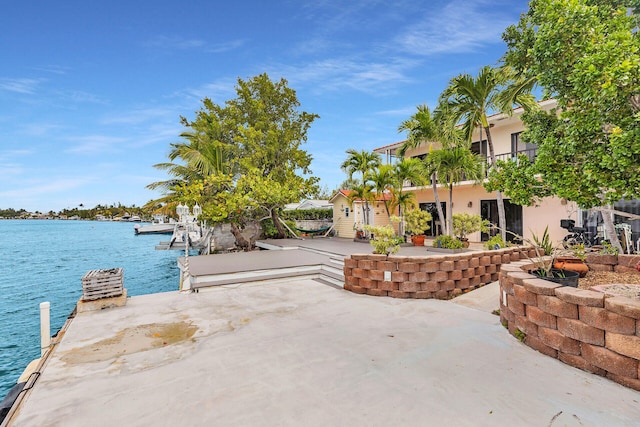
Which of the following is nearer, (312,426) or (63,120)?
(312,426)

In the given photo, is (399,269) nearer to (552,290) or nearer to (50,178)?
(552,290)

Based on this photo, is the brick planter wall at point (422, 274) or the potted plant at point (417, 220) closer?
the brick planter wall at point (422, 274)

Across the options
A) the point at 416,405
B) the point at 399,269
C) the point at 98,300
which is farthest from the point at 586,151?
the point at 98,300

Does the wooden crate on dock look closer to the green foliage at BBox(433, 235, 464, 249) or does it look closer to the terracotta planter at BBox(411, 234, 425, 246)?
the green foliage at BBox(433, 235, 464, 249)

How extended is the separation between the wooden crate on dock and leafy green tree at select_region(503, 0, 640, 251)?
763 cm

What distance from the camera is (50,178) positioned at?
117ft

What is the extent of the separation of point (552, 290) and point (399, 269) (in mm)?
3032

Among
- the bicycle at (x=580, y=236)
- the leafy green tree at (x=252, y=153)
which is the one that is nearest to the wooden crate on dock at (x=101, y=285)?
the leafy green tree at (x=252, y=153)

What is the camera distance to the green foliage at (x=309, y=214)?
70.4 ft

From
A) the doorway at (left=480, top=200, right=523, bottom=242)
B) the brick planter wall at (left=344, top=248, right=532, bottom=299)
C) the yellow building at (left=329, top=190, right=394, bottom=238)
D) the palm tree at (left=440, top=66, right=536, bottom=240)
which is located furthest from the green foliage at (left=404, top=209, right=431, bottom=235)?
the brick planter wall at (left=344, top=248, right=532, bottom=299)

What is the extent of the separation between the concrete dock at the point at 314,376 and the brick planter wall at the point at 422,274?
2.71ft

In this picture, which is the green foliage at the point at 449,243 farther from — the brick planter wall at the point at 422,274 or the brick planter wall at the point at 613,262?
the brick planter wall at the point at 613,262

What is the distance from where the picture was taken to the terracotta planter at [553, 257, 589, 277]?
4.92 metres

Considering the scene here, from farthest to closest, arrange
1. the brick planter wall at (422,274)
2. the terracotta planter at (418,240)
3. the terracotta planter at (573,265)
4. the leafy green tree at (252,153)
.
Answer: the leafy green tree at (252,153) < the terracotta planter at (418,240) < the brick planter wall at (422,274) < the terracotta planter at (573,265)
